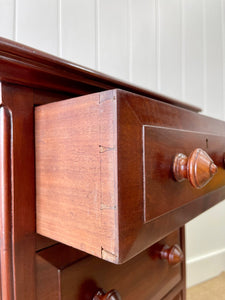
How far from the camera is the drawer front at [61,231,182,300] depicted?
34 centimetres

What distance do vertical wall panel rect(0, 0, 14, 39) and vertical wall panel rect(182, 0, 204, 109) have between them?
786mm

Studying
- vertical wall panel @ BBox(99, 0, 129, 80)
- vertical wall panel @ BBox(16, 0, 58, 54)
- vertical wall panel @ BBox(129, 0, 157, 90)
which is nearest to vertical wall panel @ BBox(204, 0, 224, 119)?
vertical wall panel @ BBox(129, 0, 157, 90)

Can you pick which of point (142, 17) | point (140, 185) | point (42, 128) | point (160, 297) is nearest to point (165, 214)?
point (140, 185)

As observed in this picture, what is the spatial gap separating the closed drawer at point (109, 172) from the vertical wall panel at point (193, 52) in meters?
0.91

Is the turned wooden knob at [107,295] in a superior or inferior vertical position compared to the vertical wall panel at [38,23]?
inferior

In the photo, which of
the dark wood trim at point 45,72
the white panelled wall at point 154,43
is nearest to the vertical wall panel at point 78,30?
the white panelled wall at point 154,43

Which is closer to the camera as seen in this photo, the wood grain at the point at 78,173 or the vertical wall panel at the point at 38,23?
the wood grain at the point at 78,173

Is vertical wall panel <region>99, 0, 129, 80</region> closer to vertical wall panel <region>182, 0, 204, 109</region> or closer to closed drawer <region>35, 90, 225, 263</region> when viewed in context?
vertical wall panel <region>182, 0, 204, 109</region>

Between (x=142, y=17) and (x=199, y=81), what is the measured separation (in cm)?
44

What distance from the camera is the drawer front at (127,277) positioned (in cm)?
34

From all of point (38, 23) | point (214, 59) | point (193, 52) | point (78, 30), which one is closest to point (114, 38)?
point (78, 30)

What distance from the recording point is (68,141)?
282 mm

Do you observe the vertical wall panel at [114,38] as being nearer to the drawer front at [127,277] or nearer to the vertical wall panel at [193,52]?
the vertical wall panel at [193,52]

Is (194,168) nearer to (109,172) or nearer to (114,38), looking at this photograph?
(109,172)
